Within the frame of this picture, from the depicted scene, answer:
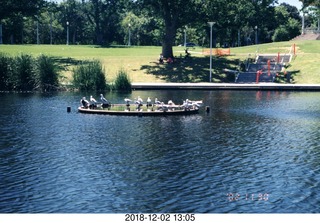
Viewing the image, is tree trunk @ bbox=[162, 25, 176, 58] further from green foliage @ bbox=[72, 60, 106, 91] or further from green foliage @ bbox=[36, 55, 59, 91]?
green foliage @ bbox=[36, 55, 59, 91]

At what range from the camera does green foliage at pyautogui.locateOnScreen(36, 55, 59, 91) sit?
86250 mm

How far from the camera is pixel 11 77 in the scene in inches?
3433

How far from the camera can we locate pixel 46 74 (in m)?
87.4

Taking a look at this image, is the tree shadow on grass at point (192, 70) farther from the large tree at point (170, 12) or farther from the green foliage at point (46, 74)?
the green foliage at point (46, 74)

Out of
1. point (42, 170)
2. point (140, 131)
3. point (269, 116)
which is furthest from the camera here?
point (269, 116)

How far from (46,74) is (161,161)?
2022 inches

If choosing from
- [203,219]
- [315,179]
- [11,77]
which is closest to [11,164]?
[203,219]

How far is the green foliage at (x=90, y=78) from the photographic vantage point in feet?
281

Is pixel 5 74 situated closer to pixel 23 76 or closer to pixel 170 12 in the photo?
pixel 23 76

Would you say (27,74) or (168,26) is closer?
(27,74)

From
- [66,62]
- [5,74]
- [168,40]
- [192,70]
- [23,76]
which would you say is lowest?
[23,76]

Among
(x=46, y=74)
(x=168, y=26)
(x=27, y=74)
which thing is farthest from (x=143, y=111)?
(x=168, y=26)

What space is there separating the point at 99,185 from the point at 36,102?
1634 inches

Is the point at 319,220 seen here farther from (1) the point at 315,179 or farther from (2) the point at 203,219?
(1) the point at 315,179
